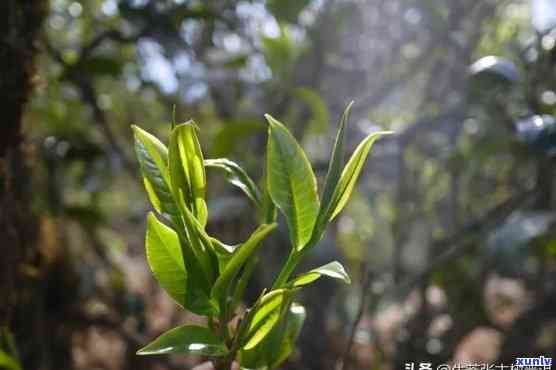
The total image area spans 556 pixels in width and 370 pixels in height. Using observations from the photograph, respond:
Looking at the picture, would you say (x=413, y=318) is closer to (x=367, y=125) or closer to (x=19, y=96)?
(x=367, y=125)

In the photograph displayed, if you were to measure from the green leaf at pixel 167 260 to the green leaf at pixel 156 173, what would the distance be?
0.02 m

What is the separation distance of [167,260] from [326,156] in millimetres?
1385

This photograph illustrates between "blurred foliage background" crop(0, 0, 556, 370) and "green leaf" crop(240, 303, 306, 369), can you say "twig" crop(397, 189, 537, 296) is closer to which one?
"blurred foliage background" crop(0, 0, 556, 370)

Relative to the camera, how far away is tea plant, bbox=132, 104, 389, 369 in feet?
1.61

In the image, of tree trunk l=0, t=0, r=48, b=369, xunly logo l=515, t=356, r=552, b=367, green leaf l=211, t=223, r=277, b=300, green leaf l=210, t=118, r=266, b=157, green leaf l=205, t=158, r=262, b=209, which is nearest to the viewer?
green leaf l=211, t=223, r=277, b=300

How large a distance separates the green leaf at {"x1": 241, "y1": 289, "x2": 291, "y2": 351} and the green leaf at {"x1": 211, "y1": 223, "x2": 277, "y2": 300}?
3cm

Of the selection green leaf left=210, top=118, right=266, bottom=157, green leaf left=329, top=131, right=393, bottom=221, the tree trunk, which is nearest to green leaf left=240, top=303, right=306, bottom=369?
green leaf left=329, top=131, right=393, bottom=221

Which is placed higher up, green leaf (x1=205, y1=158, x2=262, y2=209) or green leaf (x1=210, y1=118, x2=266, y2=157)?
green leaf (x1=210, y1=118, x2=266, y2=157)

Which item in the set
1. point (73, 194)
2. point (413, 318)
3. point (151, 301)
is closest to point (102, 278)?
point (151, 301)

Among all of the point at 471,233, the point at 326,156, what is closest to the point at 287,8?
the point at 326,156

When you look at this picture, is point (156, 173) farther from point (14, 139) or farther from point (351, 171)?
point (14, 139)

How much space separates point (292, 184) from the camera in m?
0.51

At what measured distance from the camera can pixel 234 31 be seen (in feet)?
5.38

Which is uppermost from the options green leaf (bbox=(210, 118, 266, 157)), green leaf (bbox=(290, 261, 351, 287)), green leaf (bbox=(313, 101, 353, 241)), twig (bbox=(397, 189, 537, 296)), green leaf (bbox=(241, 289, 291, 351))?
green leaf (bbox=(210, 118, 266, 157))
